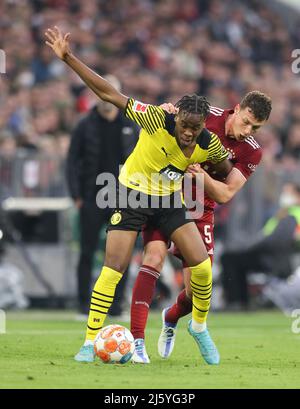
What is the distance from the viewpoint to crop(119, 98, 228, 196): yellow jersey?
8.77 m

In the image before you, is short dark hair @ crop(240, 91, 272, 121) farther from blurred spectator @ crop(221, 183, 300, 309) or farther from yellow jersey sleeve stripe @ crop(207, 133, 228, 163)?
blurred spectator @ crop(221, 183, 300, 309)

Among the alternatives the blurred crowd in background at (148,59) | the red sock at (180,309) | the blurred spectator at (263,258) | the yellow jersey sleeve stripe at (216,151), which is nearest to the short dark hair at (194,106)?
the yellow jersey sleeve stripe at (216,151)

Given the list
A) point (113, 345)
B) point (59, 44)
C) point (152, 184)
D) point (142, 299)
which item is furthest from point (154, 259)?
point (59, 44)

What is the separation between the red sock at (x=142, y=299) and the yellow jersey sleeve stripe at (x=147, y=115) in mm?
1169

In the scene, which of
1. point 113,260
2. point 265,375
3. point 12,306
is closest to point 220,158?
point 113,260

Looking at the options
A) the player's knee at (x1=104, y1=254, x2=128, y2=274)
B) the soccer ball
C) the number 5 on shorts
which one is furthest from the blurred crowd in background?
the soccer ball

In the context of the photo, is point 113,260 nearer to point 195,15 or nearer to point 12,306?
point 12,306

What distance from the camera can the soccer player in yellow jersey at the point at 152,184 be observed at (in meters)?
8.77

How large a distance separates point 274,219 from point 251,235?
0.65m

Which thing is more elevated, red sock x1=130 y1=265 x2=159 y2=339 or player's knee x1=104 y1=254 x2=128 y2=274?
player's knee x1=104 y1=254 x2=128 y2=274

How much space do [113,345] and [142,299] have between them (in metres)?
0.59

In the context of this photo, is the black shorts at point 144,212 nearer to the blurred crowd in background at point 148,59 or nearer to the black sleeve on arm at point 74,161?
the black sleeve on arm at point 74,161

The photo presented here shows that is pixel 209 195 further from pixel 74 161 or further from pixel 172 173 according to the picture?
pixel 74 161

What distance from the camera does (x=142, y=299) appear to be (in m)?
9.17
